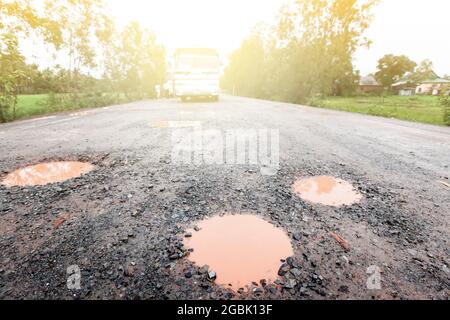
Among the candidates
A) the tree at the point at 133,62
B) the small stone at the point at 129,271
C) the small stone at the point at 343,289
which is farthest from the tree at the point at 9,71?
the tree at the point at 133,62

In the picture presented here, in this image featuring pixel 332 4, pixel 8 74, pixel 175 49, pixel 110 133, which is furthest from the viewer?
pixel 332 4

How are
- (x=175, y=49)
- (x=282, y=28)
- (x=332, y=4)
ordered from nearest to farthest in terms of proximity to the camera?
(x=175, y=49) < (x=332, y=4) < (x=282, y=28)

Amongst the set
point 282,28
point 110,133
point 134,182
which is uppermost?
point 282,28

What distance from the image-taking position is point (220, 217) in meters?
1.95

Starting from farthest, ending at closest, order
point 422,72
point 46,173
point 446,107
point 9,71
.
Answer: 1. point 422,72
2. point 446,107
3. point 9,71
4. point 46,173

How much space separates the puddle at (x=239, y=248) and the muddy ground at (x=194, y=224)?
70 millimetres

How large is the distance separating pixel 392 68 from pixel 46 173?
73.3m

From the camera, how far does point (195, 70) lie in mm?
13289

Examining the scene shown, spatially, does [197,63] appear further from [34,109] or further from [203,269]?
[203,269]

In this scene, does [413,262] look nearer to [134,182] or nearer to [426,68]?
[134,182]

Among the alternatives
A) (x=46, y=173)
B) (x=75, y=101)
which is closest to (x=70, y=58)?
(x=75, y=101)

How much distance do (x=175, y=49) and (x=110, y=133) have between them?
996 centimetres

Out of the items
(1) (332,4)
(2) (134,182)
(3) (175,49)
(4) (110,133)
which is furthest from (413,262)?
(1) (332,4)

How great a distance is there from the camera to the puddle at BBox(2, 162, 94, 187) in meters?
2.57
